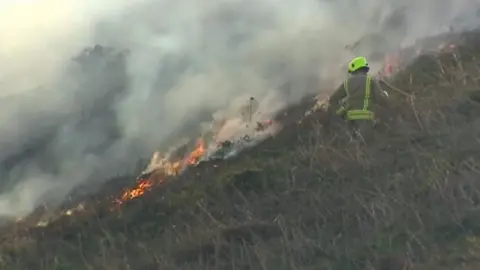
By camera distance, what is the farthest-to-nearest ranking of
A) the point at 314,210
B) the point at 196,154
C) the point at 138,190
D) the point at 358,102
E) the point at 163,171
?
A: the point at 358,102 → the point at 196,154 → the point at 163,171 → the point at 138,190 → the point at 314,210

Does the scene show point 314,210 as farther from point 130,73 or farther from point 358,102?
point 130,73

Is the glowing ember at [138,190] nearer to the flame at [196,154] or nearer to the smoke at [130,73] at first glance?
the smoke at [130,73]

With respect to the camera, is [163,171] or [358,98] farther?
[358,98]

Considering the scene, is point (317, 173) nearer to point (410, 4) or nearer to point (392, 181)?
point (392, 181)

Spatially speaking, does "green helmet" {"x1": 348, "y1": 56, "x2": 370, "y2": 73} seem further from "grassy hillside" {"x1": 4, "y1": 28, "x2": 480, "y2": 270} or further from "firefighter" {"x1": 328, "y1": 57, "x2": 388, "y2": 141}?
"grassy hillside" {"x1": 4, "y1": 28, "x2": 480, "y2": 270}

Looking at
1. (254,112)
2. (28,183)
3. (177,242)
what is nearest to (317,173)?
(254,112)

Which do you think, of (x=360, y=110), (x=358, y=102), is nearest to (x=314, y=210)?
(x=360, y=110)
